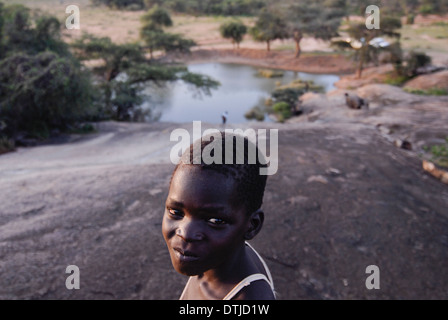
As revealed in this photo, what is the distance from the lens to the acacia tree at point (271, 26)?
32938mm

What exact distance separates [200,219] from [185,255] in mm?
143

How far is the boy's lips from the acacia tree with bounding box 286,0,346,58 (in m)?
32.8

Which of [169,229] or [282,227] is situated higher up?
[169,229]

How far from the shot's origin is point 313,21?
104ft

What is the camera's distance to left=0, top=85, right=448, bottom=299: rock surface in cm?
365

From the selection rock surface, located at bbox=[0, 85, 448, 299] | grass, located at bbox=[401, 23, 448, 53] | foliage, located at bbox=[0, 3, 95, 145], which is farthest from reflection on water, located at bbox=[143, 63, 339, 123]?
rock surface, located at bbox=[0, 85, 448, 299]

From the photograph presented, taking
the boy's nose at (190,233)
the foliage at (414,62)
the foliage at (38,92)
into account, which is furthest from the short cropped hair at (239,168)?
the foliage at (414,62)

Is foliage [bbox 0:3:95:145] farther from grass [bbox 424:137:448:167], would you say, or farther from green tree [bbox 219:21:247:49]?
green tree [bbox 219:21:247:49]

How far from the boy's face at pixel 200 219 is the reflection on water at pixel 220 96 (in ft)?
57.2

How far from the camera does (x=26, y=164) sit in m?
7.91

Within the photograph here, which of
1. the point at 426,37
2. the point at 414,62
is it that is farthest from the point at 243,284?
the point at 426,37

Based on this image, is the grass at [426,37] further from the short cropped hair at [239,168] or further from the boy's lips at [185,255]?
the boy's lips at [185,255]

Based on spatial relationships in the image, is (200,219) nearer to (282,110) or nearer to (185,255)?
(185,255)

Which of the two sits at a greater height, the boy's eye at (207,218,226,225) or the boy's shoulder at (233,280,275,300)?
the boy's eye at (207,218,226,225)
